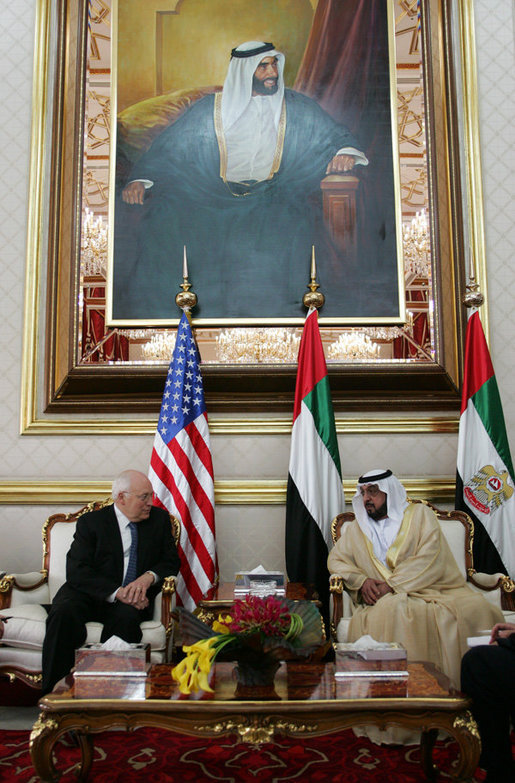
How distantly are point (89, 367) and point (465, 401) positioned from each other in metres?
2.59

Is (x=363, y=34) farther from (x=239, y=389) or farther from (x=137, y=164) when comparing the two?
(x=239, y=389)

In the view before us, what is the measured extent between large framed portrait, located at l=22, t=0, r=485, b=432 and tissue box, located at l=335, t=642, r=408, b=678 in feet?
8.41

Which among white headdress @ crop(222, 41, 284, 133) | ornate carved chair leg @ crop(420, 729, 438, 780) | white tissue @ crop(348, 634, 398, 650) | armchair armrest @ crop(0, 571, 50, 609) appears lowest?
ornate carved chair leg @ crop(420, 729, 438, 780)

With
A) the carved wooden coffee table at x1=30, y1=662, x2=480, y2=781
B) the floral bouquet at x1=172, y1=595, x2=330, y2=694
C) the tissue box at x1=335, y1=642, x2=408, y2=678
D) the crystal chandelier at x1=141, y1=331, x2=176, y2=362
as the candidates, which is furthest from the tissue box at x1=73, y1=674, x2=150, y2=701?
the crystal chandelier at x1=141, y1=331, x2=176, y2=362

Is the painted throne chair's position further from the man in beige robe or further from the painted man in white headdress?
the man in beige robe

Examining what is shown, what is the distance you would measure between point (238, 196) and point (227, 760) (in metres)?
3.76

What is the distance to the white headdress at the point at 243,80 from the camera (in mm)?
5398

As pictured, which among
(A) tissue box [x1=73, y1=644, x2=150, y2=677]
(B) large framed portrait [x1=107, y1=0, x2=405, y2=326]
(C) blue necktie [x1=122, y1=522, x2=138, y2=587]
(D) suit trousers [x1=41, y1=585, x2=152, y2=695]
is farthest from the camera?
(B) large framed portrait [x1=107, y1=0, x2=405, y2=326]

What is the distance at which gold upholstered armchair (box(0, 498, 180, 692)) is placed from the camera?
11.6 ft

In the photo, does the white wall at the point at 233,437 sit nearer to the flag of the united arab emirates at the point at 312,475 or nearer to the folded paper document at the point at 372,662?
the flag of the united arab emirates at the point at 312,475

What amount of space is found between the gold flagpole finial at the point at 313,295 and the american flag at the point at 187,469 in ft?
2.86

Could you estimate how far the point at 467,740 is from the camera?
2377 millimetres

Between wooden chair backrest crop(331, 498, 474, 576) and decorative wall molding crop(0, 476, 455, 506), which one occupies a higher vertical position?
decorative wall molding crop(0, 476, 455, 506)

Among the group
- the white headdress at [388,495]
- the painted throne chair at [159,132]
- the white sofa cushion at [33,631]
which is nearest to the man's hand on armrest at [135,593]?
the white sofa cushion at [33,631]
